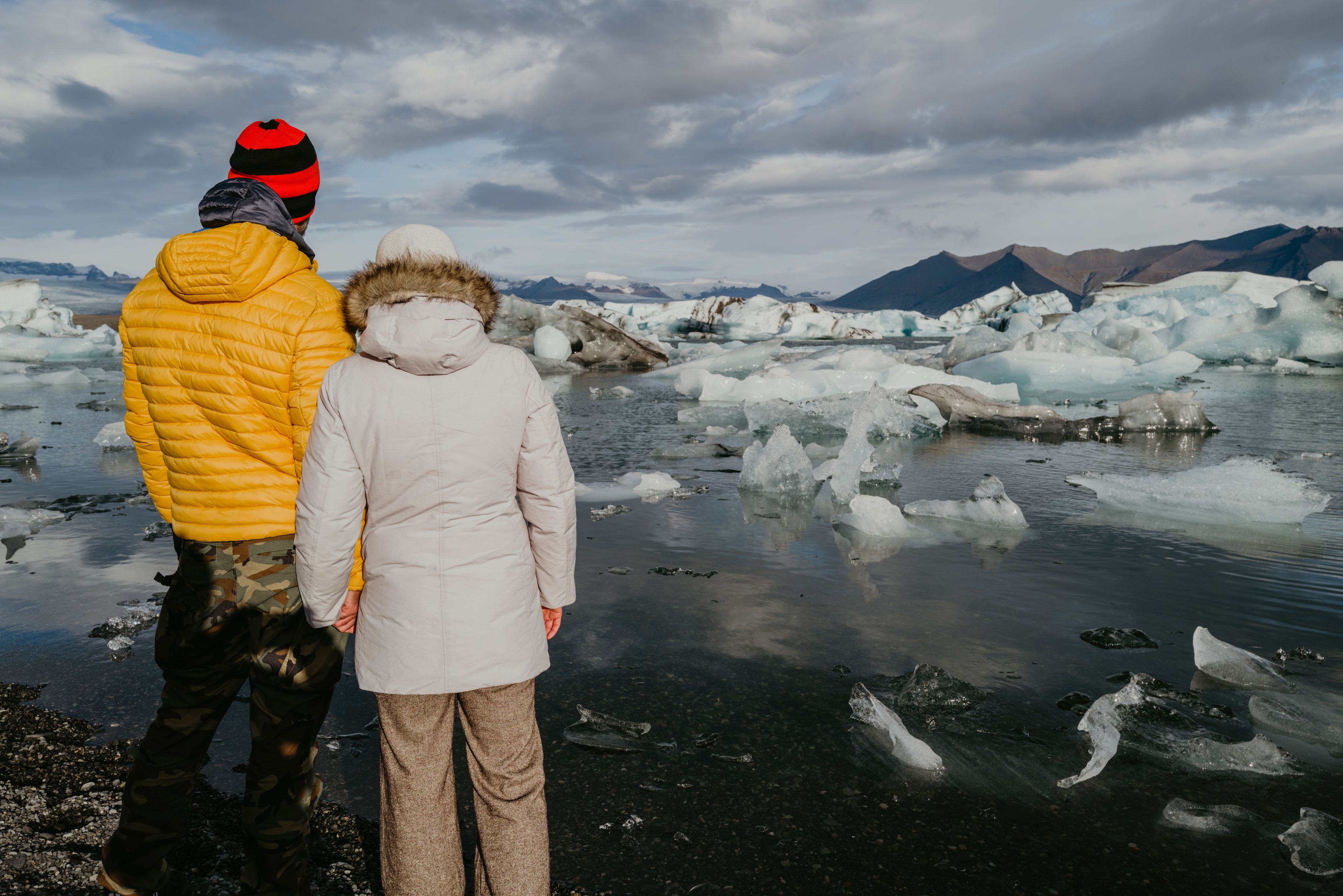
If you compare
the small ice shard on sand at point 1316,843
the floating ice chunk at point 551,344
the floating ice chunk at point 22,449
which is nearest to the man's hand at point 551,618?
the small ice shard on sand at point 1316,843

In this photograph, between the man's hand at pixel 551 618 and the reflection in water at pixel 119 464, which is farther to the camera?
the reflection in water at pixel 119 464

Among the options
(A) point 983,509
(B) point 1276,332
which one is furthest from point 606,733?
(B) point 1276,332

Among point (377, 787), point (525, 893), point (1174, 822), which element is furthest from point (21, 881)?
point (1174, 822)

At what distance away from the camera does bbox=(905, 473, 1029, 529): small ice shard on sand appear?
5707 mm

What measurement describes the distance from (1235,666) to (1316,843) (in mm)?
1233

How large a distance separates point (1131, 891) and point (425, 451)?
81.8 inches

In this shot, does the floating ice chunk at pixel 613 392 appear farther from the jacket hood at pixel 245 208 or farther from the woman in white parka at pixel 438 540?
the woman in white parka at pixel 438 540

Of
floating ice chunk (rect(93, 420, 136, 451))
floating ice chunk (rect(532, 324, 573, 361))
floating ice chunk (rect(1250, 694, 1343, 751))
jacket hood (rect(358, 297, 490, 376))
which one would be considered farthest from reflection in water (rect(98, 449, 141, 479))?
floating ice chunk (rect(532, 324, 573, 361))

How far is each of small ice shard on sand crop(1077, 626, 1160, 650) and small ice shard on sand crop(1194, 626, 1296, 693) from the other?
216 millimetres

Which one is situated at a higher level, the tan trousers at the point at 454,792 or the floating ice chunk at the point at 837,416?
the tan trousers at the point at 454,792

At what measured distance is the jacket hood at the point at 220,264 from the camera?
6.06ft

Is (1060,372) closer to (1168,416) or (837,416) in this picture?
(1168,416)

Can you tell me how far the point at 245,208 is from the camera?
1.96m

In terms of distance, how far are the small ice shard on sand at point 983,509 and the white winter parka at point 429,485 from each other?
4619 mm
